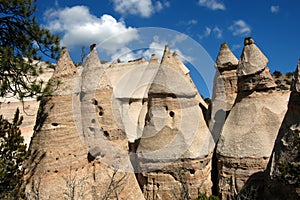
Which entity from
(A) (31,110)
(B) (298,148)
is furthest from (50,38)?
(A) (31,110)

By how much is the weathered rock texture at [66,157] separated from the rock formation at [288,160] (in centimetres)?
358

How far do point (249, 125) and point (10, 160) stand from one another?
7.20 metres

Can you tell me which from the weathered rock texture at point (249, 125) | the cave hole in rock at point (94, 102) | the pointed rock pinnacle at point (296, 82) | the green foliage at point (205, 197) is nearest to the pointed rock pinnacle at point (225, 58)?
the weathered rock texture at point (249, 125)

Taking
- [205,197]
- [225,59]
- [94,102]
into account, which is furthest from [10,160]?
[225,59]

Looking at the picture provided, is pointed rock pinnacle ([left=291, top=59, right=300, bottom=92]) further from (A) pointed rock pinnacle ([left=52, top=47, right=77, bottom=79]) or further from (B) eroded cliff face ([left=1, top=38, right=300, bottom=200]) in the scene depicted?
(A) pointed rock pinnacle ([left=52, top=47, right=77, bottom=79])

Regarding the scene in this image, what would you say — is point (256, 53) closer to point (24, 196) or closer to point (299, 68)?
point (299, 68)

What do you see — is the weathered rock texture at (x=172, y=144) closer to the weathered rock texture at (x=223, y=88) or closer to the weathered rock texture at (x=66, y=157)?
the weathered rock texture at (x=66, y=157)

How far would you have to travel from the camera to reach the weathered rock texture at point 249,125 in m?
8.79

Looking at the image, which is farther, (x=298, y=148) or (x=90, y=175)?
(x=90, y=175)

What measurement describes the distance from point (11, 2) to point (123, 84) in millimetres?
17919

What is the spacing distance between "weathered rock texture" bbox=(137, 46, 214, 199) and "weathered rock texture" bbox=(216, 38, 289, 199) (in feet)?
2.47

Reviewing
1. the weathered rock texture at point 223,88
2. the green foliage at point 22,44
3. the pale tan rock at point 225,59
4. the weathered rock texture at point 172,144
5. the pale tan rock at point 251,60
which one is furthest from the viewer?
the pale tan rock at point 225,59

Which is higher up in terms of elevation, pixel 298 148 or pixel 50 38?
pixel 50 38

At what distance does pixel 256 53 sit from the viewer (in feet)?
32.9
